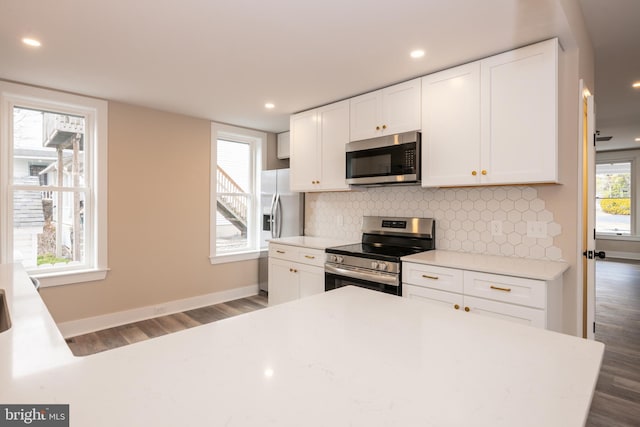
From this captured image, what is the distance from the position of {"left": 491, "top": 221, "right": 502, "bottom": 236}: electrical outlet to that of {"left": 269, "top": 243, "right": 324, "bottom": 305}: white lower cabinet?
1.46m

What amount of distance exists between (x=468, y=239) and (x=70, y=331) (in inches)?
148

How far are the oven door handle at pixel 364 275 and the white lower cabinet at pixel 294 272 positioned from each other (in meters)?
0.17

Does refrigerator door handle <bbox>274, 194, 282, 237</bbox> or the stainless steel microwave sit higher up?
the stainless steel microwave

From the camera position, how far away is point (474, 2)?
5.89 ft

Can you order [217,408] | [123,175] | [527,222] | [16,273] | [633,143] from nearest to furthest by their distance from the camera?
[217,408] < [16,273] < [527,222] < [123,175] < [633,143]

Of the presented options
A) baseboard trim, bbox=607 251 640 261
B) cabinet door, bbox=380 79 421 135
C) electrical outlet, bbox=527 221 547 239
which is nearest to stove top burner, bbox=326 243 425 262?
electrical outlet, bbox=527 221 547 239

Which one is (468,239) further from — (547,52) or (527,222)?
(547,52)

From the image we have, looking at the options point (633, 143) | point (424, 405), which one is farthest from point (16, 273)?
point (633, 143)

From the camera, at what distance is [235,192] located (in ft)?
15.5

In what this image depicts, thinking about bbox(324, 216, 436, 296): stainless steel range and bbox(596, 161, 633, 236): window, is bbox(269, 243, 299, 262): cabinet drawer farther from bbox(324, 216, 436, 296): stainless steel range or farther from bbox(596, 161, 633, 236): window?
bbox(596, 161, 633, 236): window

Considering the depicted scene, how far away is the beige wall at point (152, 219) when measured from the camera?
349 centimetres

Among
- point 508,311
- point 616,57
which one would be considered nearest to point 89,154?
point 508,311

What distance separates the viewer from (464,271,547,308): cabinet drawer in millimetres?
1938

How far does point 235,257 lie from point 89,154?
2023 millimetres
